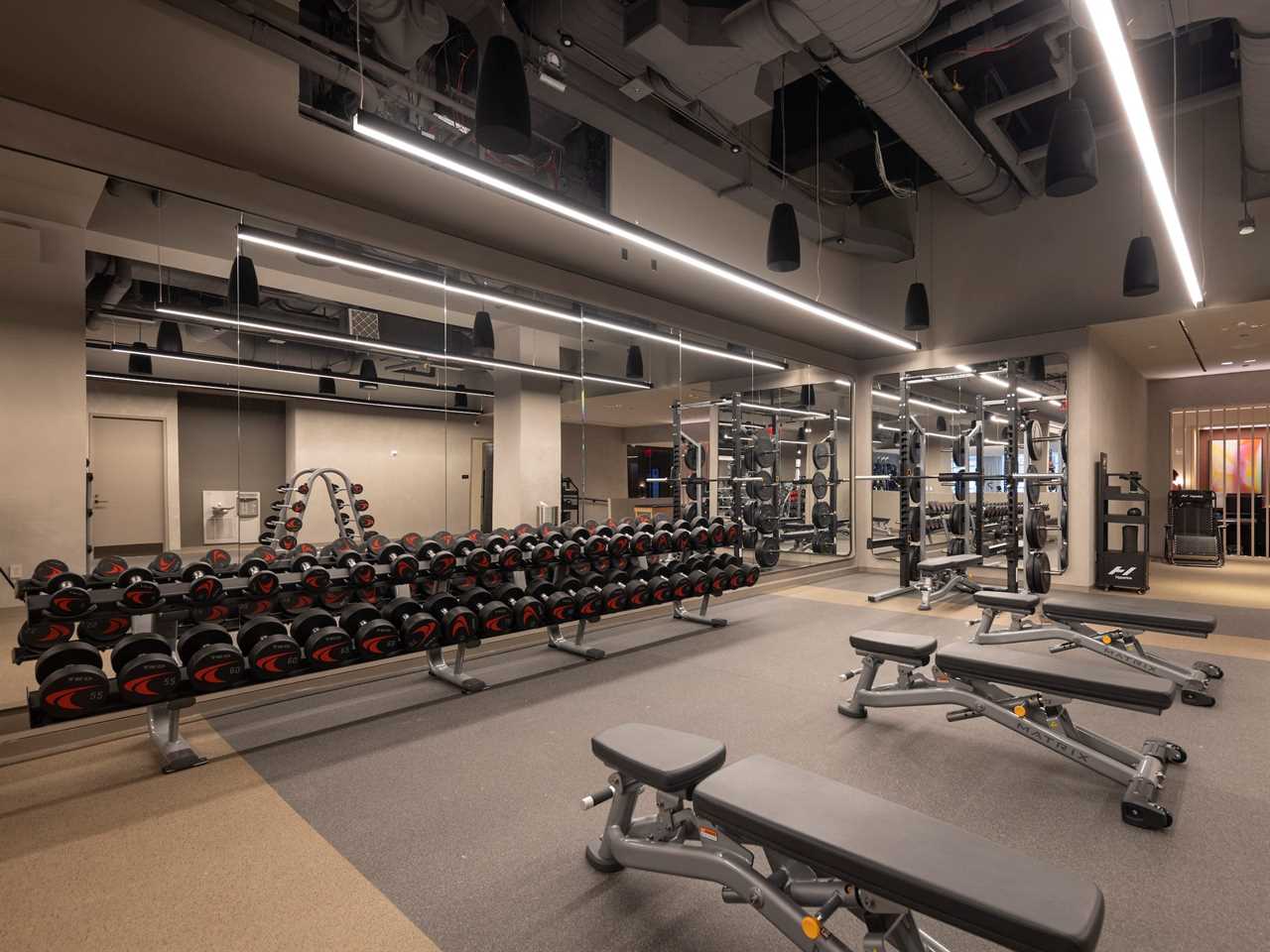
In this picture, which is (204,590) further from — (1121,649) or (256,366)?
(1121,649)

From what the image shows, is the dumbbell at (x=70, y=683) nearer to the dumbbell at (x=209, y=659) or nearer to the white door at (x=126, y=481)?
the dumbbell at (x=209, y=659)

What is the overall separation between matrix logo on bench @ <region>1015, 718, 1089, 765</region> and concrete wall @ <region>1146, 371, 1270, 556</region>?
9.17m

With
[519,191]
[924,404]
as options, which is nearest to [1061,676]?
[519,191]

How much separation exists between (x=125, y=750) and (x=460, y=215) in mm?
3450

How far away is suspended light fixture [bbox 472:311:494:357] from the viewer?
4570 mm

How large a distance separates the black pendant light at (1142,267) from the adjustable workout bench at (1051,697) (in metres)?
3.44

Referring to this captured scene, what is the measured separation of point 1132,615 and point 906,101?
341 centimetres

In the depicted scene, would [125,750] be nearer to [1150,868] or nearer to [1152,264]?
[1150,868]

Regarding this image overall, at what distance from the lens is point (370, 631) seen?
3.03m

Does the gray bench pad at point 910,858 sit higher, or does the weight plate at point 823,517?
the weight plate at point 823,517

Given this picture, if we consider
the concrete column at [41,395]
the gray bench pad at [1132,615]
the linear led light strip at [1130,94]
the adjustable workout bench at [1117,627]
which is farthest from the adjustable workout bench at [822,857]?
the concrete column at [41,395]

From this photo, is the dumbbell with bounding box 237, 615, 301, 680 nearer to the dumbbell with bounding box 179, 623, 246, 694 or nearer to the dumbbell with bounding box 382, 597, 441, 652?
the dumbbell with bounding box 179, 623, 246, 694

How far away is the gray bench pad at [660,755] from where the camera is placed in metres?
1.63


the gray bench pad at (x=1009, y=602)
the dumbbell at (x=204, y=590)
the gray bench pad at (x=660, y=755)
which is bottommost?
the gray bench pad at (x=660, y=755)
